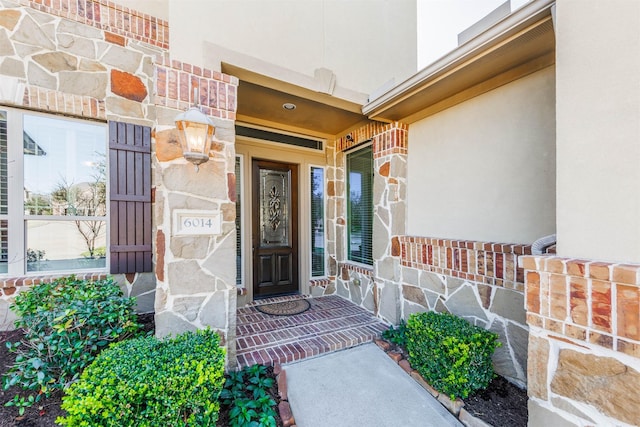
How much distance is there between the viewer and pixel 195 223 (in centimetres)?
239

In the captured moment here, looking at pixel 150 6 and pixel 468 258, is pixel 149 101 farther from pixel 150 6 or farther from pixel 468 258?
pixel 468 258

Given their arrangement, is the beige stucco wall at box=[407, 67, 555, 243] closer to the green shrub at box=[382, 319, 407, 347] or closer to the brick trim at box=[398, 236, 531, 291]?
the brick trim at box=[398, 236, 531, 291]

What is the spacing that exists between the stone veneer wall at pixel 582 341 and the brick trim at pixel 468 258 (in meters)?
1.03

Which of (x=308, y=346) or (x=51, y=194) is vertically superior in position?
(x=51, y=194)

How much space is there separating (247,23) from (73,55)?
7.16ft

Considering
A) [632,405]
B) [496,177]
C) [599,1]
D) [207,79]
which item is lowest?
[632,405]

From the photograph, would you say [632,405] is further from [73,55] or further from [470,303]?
[73,55]

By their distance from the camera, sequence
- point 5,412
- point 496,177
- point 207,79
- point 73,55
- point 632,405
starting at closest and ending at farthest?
point 632,405, point 5,412, point 207,79, point 496,177, point 73,55

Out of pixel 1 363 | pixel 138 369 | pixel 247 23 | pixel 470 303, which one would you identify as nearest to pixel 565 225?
pixel 470 303

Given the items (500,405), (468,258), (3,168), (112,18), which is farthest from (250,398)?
(112,18)

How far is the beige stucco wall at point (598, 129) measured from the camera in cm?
119

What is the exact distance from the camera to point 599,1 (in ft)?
4.26

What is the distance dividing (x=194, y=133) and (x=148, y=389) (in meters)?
1.89

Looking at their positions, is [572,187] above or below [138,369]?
above
